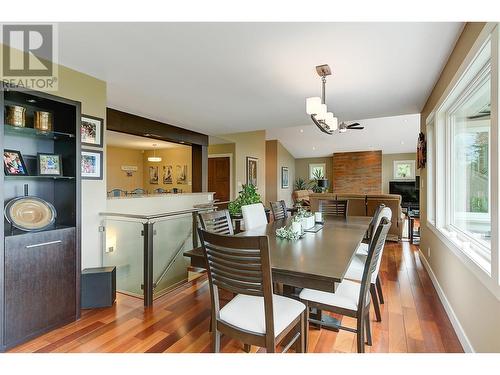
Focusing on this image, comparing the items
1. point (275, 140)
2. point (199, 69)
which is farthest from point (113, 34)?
point (275, 140)

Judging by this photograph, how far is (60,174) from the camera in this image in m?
2.35

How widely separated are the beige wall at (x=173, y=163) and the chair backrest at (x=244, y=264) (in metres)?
7.77

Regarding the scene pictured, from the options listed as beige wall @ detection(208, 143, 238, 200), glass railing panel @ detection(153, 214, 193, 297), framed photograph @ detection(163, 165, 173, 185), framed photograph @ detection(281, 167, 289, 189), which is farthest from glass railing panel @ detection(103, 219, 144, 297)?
framed photograph @ detection(281, 167, 289, 189)

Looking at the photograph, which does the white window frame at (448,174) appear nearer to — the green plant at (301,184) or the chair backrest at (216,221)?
the chair backrest at (216,221)

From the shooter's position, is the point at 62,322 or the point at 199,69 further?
the point at 199,69

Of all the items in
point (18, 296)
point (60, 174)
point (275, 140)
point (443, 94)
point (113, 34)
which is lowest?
point (18, 296)

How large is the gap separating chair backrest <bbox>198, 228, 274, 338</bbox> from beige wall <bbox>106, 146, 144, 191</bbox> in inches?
305

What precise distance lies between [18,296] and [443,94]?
4070 millimetres

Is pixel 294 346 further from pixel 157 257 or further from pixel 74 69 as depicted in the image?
pixel 74 69

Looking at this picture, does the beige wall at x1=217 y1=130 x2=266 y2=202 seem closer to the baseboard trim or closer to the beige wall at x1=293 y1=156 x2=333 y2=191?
the beige wall at x1=293 y1=156 x2=333 y2=191

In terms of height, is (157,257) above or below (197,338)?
above

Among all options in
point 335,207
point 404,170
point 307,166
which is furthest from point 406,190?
point 335,207

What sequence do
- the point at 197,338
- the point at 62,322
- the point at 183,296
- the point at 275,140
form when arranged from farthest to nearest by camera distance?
the point at 275,140
the point at 183,296
the point at 62,322
the point at 197,338

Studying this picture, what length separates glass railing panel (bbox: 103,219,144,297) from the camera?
9.45ft
